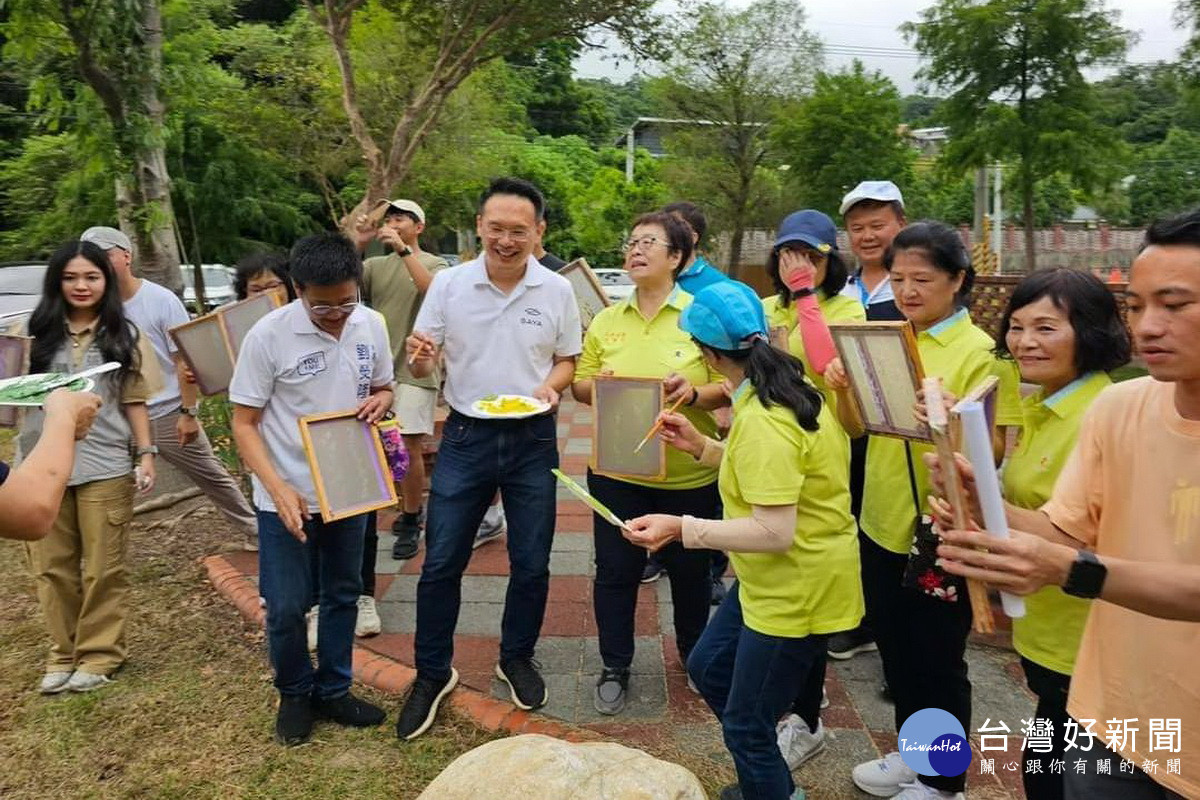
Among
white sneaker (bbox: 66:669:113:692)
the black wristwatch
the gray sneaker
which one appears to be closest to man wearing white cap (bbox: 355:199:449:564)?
white sneaker (bbox: 66:669:113:692)

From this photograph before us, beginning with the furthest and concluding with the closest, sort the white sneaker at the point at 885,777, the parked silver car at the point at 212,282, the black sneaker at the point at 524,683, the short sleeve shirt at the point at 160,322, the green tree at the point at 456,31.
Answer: the parked silver car at the point at 212,282, the green tree at the point at 456,31, the short sleeve shirt at the point at 160,322, the black sneaker at the point at 524,683, the white sneaker at the point at 885,777

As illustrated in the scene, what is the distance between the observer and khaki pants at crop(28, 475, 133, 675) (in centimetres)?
345

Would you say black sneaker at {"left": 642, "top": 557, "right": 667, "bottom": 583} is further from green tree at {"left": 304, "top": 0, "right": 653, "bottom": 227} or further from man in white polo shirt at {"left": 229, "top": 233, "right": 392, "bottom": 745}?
green tree at {"left": 304, "top": 0, "right": 653, "bottom": 227}

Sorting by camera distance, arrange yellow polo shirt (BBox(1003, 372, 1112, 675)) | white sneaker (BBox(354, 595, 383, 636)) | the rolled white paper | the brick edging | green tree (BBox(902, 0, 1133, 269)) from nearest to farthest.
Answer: the rolled white paper → yellow polo shirt (BBox(1003, 372, 1112, 675)) → the brick edging → white sneaker (BBox(354, 595, 383, 636)) → green tree (BBox(902, 0, 1133, 269))

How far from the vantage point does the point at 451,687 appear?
3229 millimetres

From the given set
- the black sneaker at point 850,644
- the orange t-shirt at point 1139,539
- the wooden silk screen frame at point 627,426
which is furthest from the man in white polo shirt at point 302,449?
the orange t-shirt at point 1139,539

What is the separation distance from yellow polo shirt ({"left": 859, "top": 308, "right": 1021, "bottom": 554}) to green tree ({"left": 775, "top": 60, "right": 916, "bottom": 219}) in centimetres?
1525

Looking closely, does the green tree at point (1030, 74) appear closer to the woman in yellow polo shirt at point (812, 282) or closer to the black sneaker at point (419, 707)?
the woman in yellow polo shirt at point (812, 282)

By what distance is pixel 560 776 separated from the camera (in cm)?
233

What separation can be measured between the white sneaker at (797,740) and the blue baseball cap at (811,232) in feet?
5.63

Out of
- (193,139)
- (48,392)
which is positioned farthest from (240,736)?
(193,139)

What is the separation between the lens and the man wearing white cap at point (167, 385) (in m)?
3.90

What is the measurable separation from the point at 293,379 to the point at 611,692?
169 centimetres
